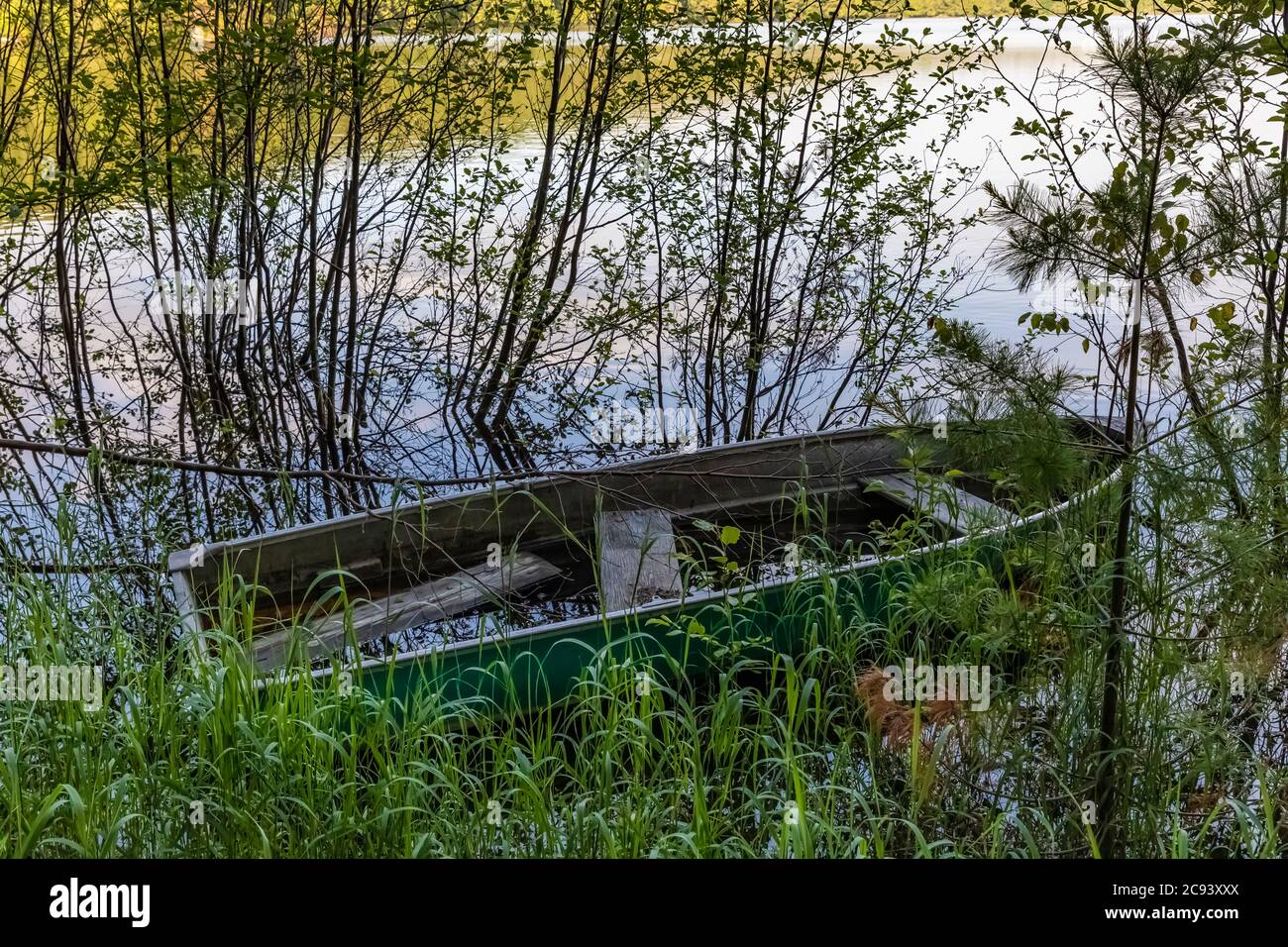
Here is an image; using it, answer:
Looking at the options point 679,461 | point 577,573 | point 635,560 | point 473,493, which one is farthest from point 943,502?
point 473,493

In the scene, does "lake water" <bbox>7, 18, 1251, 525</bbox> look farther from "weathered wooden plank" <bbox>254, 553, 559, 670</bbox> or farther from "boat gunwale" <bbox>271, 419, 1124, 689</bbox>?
"weathered wooden plank" <bbox>254, 553, 559, 670</bbox>

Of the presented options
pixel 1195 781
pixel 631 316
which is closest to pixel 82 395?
pixel 631 316

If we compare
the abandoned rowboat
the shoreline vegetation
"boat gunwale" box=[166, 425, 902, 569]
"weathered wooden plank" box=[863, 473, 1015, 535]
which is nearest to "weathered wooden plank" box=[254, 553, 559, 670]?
the abandoned rowboat

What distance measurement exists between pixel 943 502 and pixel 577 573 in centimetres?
160

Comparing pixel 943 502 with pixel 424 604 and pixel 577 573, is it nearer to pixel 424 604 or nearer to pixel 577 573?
pixel 577 573

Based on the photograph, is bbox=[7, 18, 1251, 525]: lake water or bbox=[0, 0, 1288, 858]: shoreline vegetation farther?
bbox=[7, 18, 1251, 525]: lake water

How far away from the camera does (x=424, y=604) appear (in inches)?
162

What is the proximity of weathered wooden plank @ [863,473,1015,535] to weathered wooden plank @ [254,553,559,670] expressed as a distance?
142cm

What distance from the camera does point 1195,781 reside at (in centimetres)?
319

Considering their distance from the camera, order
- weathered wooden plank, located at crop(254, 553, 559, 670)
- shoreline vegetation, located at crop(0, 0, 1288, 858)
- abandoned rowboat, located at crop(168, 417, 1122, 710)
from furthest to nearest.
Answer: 1. weathered wooden plank, located at crop(254, 553, 559, 670)
2. abandoned rowboat, located at crop(168, 417, 1122, 710)
3. shoreline vegetation, located at crop(0, 0, 1288, 858)

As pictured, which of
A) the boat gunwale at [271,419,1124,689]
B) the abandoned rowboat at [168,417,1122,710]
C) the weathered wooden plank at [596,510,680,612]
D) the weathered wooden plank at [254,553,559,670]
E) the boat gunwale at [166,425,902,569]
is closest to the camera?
the boat gunwale at [271,419,1124,689]

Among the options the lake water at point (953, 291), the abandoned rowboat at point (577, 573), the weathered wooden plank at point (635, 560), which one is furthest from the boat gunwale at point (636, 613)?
the lake water at point (953, 291)

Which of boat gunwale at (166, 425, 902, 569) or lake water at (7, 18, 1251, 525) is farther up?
lake water at (7, 18, 1251, 525)

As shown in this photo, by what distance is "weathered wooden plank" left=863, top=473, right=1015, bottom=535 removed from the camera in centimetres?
405
